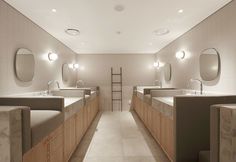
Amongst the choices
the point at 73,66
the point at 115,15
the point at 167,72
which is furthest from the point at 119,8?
the point at 73,66

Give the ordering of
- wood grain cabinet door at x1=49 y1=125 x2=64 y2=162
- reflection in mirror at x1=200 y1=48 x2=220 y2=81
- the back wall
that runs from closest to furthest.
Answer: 1. wood grain cabinet door at x1=49 y1=125 x2=64 y2=162
2. reflection in mirror at x1=200 y1=48 x2=220 y2=81
3. the back wall

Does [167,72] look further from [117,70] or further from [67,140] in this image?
[67,140]

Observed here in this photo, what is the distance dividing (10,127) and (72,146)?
63.2 inches

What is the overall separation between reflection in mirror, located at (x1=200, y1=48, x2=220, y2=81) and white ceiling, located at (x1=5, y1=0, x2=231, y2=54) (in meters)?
0.57

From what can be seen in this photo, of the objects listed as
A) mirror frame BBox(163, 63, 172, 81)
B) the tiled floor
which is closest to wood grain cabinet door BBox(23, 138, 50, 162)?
the tiled floor

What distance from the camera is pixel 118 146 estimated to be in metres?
2.89

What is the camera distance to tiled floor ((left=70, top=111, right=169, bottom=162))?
2453mm

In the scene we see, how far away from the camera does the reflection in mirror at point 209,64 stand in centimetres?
259

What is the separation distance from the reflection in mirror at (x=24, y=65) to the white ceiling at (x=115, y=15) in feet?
1.88

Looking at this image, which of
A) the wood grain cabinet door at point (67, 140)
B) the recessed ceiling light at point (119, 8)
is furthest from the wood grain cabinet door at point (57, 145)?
the recessed ceiling light at point (119, 8)

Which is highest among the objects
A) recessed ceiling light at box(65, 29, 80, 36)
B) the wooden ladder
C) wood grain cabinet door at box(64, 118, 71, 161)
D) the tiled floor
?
recessed ceiling light at box(65, 29, 80, 36)

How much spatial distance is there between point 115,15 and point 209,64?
5.41 feet

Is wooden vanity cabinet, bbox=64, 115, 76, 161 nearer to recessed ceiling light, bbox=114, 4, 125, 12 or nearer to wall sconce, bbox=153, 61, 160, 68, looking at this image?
recessed ceiling light, bbox=114, 4, 125, 12

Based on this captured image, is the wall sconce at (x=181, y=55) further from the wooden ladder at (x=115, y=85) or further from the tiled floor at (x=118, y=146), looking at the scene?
the wooden ladder at (x=115, y=85)
